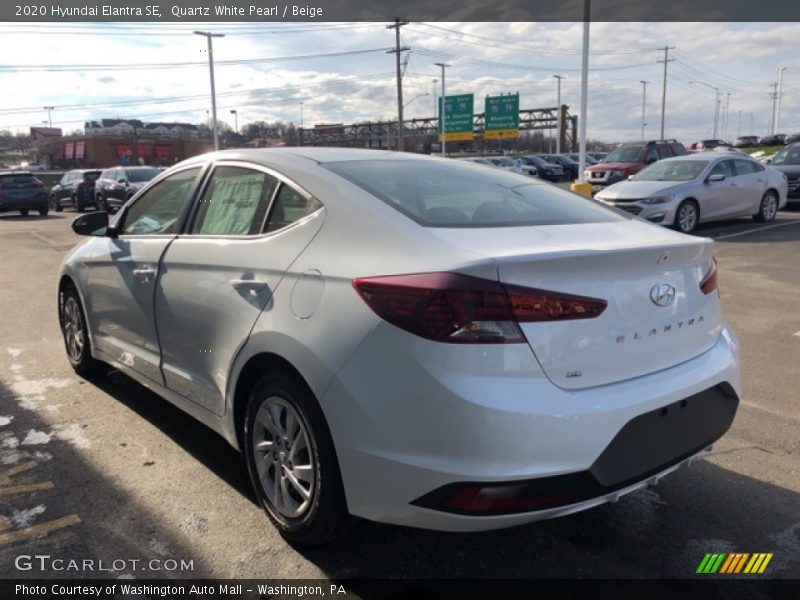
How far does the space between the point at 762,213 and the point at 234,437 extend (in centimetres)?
1439

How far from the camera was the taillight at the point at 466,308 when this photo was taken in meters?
2.21

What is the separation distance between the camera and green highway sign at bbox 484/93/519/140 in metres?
53.8

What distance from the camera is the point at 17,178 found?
78.1 feet

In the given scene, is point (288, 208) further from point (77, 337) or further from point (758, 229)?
point (758, 229)

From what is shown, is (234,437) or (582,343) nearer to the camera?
(582,343)

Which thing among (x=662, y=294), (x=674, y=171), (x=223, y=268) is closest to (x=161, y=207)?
(x=223, y=268)

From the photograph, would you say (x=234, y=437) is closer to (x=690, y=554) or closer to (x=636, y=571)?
(x=636, y=571)

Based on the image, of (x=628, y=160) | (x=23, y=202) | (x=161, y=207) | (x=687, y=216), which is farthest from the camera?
(x=23, y=202)

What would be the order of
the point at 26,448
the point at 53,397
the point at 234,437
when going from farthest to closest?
the point at 53,397
the point at 26,448
the point at 234,437

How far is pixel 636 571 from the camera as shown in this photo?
8.93 ft

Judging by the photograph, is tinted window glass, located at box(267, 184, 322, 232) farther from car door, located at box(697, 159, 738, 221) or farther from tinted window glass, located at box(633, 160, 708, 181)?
tinted window glass, located at box(633, 160, 708, 181)

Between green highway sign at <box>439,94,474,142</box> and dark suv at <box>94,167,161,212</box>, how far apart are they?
31198 mm

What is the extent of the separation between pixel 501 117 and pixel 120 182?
1500 inches

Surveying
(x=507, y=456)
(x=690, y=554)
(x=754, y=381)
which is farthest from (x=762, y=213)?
(x=507, y=456)
